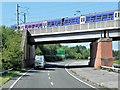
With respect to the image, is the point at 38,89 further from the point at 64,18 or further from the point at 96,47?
the point at 64,18

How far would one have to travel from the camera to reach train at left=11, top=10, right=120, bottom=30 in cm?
5541

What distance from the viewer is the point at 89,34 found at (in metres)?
60.2

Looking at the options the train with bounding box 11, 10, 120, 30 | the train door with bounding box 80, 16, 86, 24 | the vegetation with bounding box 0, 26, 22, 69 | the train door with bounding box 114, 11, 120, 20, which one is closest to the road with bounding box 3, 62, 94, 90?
the vegetation with bounding box 0, 26, 22, 69

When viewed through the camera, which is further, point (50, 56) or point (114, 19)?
point (50, 56)

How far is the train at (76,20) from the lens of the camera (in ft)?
182

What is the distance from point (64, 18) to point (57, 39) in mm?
4287

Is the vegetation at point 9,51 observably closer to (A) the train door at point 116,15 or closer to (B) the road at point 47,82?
(B) the road at point 47,82

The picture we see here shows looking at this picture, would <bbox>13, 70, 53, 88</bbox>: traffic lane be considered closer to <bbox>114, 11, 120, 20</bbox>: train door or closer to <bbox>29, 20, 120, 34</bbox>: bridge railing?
<bbox>29, 20, 120, 34</bbox>: bridge railing

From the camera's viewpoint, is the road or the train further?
the train

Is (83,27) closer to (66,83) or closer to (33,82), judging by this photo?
(33,82)

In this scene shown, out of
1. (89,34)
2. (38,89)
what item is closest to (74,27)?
(89,34)

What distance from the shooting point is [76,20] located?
63.0 meters

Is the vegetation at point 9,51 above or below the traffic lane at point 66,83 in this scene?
above

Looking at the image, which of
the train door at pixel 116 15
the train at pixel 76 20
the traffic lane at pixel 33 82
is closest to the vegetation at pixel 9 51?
the traffic lane at pixel 33 82
